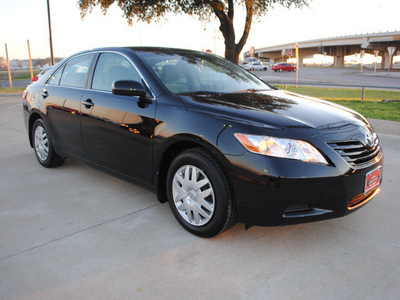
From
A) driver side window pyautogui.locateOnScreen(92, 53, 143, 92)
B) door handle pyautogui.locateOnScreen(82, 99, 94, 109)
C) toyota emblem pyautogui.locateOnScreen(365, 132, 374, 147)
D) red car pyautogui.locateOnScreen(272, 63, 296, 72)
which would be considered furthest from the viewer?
red car pyautogui.locateOnScreen(272, 63, 296, 72)

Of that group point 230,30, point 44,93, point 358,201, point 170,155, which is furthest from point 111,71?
point 230,30

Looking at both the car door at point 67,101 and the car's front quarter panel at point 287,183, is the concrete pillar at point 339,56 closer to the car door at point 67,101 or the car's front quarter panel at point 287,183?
the car door at point 67,101

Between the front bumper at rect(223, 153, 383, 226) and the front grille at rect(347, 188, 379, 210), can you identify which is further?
the front grille at rect(347, 188, 379, 210)

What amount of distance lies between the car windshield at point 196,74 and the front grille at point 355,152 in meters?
1.33

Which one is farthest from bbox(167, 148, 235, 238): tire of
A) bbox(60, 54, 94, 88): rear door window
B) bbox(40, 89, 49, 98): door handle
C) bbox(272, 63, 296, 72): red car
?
bbox(272, 63, 296, 72): red car

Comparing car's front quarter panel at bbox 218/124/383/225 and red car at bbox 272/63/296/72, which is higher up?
red car at bbox 272/63/296/72

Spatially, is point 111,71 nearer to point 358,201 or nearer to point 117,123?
point 117,123

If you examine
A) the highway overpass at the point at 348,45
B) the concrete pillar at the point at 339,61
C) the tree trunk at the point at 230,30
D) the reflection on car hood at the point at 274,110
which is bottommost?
the reflection on car hood at the point at 274,110

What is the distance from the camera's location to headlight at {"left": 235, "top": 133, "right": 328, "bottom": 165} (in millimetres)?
2641

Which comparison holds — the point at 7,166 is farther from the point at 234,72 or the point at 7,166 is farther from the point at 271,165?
the point at 271,165

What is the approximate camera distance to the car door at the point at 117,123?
11.2 ft

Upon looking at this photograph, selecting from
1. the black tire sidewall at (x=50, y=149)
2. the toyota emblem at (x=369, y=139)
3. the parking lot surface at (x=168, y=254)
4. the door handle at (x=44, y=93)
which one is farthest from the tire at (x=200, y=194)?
the door handle at (x=44, y=93)

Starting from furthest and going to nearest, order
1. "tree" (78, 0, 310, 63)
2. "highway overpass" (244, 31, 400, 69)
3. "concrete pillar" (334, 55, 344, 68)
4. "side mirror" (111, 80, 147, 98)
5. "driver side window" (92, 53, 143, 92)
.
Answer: "concrete pillar" (334, 55, 344, 68)
"highway overpass" (244, 31, 400, 69)
"tree" (78, 0, 310, 63)
"driver side window" (92, 53, 143, 92)
"side mirror" (111, 80, 147, 98)

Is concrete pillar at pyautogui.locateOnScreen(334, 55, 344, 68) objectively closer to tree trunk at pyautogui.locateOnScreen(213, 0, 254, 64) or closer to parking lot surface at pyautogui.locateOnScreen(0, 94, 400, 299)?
tree trunk at pyautogui.locateOnScreen(213, 0, 254, 64)
